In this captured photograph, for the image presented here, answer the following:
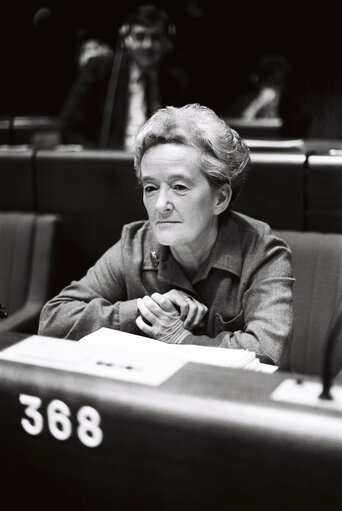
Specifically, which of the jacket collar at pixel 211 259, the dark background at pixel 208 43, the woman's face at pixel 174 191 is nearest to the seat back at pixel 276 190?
the jacket collar at pixel 211 259

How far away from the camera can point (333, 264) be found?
6.54ft

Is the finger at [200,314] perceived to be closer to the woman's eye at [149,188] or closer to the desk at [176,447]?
the woman's eye at [149,188]

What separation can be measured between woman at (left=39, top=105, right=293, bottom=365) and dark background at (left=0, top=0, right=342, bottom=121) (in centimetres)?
525

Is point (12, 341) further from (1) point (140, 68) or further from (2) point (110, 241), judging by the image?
(1) point (140, 68)

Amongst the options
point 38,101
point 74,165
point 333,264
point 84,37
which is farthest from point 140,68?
point 38,101

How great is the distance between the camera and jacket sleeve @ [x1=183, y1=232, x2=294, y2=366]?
4.84 ft

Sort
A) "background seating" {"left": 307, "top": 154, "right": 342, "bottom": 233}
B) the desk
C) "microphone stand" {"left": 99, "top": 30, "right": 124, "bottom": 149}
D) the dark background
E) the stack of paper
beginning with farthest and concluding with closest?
1. the dark background
2. "microphone stand" {"left": 99, "top": 30, "right": 124, "bottom": 149}
3. "background seating" {"left": 307, "top": 154, "right": 342, "bottom": 233}
4. the stack of paper
5. the desk

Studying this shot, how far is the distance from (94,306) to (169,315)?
198mm

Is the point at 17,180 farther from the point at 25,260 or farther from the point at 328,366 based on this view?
the point at 328,366

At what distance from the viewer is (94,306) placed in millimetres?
1644

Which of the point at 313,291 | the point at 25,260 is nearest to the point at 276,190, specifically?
the point at 313,291

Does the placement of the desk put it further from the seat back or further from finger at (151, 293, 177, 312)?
the seat back

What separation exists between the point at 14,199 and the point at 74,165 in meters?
0.32

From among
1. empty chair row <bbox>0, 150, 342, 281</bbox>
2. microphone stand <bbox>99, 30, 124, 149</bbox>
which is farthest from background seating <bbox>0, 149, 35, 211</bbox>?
microphone stand <bbox>99, 30, 124, 149</bbox>
